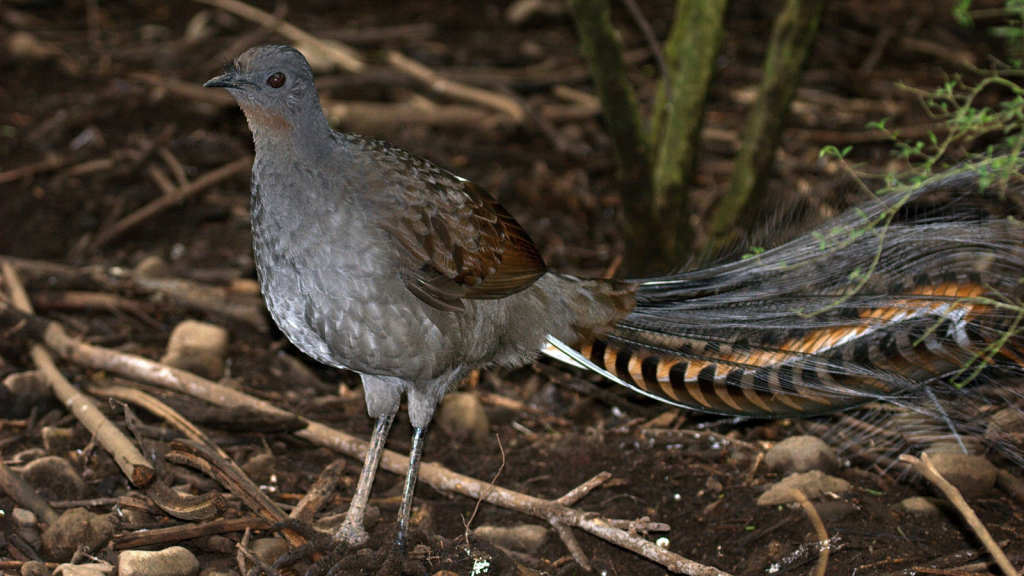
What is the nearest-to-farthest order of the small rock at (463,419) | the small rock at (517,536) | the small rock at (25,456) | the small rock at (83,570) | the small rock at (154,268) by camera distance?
1. the small rock at (83,570)
2. the small rock at (517,536)
3. the small rock at (25,456)
4. the small rock at (463,419)
5. the small rock at (154,268)

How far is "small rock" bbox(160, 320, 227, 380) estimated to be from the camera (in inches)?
169

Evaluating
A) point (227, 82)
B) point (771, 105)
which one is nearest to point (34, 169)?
point (227, 82)

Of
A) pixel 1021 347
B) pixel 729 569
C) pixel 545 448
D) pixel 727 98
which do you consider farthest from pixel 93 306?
pixel 727 98

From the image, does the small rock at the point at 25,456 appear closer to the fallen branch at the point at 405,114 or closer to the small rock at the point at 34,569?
the small rock at the point at 34,569

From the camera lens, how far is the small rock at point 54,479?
3.48 meters

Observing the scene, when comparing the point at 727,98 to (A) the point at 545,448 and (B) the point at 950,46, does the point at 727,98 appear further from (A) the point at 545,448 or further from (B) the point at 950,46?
(A) the point at 545,448

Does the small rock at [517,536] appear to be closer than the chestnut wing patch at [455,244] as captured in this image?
No

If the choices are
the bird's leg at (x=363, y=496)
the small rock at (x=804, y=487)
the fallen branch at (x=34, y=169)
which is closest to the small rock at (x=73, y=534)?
the bird's leg at (x=363, y=496)

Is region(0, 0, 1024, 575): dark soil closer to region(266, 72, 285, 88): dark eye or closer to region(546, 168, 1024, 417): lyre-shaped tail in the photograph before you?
region(546, 168, 1024, 417): lyre-shaped tail

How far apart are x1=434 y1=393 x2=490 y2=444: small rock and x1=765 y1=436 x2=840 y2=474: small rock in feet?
4.13

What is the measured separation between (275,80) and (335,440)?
1.57 meters

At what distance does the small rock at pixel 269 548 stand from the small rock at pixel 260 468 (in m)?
0.48

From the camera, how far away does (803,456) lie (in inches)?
144

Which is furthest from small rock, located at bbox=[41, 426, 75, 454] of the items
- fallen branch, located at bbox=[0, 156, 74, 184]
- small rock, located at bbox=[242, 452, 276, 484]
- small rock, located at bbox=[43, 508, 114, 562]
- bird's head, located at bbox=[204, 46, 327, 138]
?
fallen branch, located at bbox=[0, 156, 74, 184]
